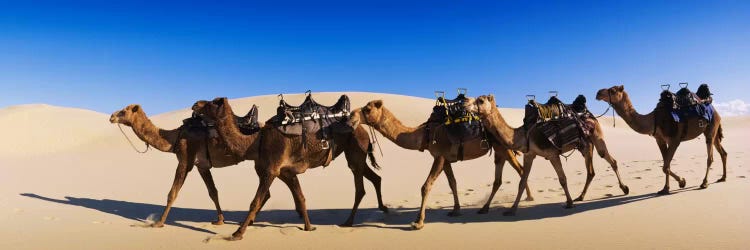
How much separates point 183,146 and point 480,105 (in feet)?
16.4

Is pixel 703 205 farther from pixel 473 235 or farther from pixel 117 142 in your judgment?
pixel 117 142

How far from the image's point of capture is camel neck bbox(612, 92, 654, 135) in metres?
9.47

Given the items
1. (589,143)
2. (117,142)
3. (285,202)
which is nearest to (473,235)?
(589,143)

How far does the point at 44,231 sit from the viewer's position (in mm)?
7383

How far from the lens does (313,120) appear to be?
7.61 meters

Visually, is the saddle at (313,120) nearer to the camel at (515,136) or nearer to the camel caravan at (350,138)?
the camel caravan at (350,138)

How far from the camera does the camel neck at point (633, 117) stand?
947cm

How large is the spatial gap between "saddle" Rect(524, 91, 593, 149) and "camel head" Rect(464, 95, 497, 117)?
85 centimetres

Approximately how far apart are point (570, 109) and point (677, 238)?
354 centimetres

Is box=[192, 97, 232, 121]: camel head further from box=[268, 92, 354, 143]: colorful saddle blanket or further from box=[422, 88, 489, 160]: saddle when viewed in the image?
box=[422, 88, 489, 160]: saddle

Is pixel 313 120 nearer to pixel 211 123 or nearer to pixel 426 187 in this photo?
pixel 211 123

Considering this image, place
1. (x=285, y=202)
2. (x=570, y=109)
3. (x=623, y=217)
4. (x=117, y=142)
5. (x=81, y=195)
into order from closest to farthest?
(x=623, y=217) < (x=570, y=109) < (x=285, y=202) < (x=81, y=195) < (x=117, y=142)

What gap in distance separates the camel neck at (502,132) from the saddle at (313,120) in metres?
2.19

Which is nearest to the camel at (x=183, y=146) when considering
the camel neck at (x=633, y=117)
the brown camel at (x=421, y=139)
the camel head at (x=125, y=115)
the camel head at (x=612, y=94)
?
the camel head at (x=125, y=115)
